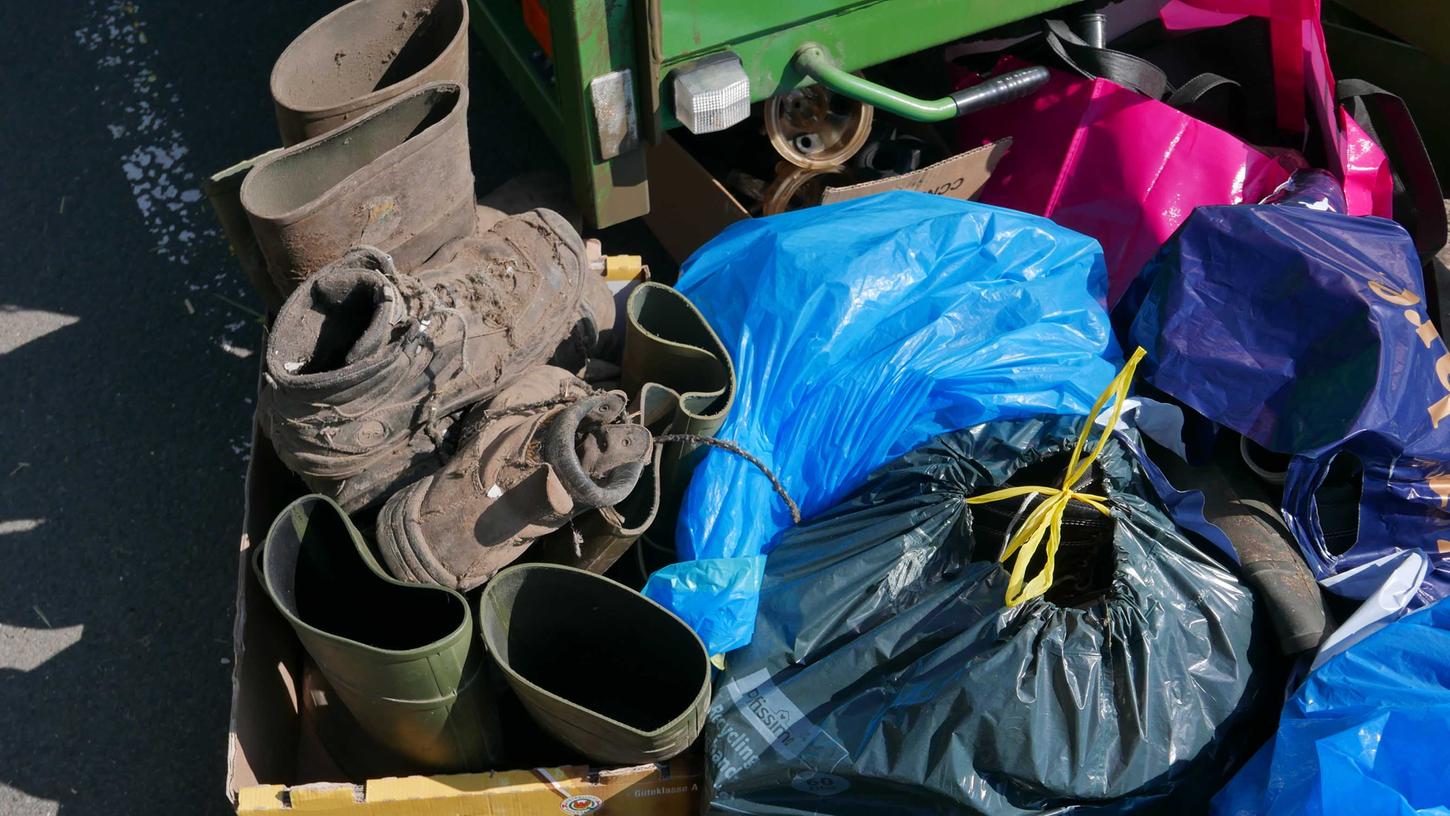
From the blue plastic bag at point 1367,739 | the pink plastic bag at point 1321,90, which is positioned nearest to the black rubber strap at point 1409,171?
the pink plastic bag at point 1321,90

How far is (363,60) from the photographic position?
6.81 ft

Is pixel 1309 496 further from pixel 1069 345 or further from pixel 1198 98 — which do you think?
pixel 1198 98

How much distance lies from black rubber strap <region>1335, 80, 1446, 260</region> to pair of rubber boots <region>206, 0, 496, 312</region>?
1.75 meters

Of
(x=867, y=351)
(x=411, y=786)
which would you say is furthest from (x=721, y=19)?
(x=411, y=786)

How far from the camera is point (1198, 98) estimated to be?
92.0 inches

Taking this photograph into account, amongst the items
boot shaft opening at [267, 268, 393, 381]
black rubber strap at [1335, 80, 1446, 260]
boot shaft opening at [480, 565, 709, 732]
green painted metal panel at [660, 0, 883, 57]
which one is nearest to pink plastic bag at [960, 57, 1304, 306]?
black rubber strap at [1335, 80, 1446, 260]

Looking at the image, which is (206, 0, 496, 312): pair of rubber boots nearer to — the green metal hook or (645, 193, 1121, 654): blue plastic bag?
(645, 193, 1121, 654): blue plastic bag

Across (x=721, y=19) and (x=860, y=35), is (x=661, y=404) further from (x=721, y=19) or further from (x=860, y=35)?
(x=860, y=35)

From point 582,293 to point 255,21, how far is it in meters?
1.79

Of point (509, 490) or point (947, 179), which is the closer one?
point (509, 490)

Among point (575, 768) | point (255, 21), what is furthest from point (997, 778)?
point (255, 21)

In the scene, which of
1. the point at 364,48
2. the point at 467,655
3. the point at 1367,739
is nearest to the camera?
the point at 1367,739

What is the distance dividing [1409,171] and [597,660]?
1.91m

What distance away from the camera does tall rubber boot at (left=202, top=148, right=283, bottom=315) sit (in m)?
1.85
